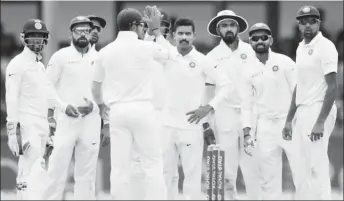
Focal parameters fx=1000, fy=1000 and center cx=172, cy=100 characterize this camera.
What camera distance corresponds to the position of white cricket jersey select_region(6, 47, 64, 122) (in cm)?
959

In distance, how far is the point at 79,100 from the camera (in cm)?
980

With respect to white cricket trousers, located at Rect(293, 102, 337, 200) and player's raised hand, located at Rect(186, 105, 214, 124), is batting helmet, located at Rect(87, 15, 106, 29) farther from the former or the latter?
white cricket trousers, located at Rect(293, 102, 337, 200)

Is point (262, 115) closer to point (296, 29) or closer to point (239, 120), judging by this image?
point (239, 120)

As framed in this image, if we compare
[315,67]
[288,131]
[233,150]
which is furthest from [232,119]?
[315,67]

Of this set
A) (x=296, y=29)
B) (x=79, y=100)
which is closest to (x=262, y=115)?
(x=79, y=100)

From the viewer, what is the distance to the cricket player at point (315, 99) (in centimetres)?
862

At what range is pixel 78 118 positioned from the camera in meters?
9.69

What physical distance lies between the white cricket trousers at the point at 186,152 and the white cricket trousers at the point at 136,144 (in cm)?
109

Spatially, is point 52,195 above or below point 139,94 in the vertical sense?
below

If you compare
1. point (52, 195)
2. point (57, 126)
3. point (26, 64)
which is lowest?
point (52, 195)

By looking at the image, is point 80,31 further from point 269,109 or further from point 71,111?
point 269,109

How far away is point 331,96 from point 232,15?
2.07 m

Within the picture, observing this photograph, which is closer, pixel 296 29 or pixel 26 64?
pixel 26 64

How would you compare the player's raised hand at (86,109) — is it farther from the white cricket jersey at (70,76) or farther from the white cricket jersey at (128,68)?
the white cricket jersey at (128,68)
